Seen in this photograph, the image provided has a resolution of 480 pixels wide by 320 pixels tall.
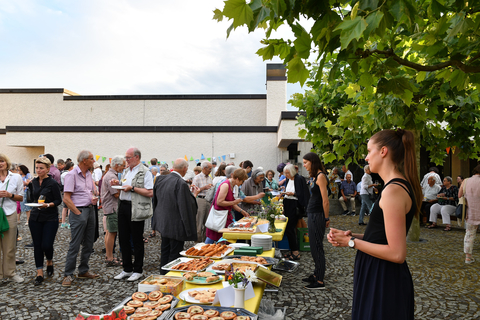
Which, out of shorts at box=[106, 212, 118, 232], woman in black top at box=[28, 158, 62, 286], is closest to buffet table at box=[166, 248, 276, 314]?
woman in black top at box=[28, 158, 62, 286]

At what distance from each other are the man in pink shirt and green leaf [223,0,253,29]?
4.34 meters

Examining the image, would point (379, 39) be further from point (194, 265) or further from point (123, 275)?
point (123, 275)

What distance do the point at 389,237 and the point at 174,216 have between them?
320 cm

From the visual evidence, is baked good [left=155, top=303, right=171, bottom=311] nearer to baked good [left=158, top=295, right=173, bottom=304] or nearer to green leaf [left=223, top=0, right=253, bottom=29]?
baked good [left=158, top=295, right=173, bottom=304]

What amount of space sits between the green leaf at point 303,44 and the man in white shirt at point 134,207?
13.0 ft

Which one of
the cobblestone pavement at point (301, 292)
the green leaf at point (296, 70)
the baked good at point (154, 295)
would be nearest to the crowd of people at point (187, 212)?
the cobblestone pavement at point (301, 292)

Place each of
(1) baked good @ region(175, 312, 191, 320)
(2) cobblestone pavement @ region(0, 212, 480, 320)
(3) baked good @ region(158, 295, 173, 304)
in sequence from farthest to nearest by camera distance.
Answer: (2) cobblestone pavement @ region(0, 212, 480, 320) < (3) baked good @ region(158, 295, 173, 304) < (1) baked good @ region(175, 312, 191, 320)

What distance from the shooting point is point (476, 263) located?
7039 millimetres

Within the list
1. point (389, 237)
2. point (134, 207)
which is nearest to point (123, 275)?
point (134, 207)

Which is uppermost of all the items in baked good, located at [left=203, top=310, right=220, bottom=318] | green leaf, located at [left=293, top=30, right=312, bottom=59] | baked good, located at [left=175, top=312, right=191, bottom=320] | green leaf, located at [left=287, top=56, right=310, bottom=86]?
green leaf, located at [left=293, top=30, right=312, bottom=59]

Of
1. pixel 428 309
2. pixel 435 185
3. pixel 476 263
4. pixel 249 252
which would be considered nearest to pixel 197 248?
pixel 249 252

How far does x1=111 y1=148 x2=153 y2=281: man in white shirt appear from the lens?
17.3 feet

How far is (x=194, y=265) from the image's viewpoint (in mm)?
3324

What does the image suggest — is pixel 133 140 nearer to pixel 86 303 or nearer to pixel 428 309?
pixel 86 303
